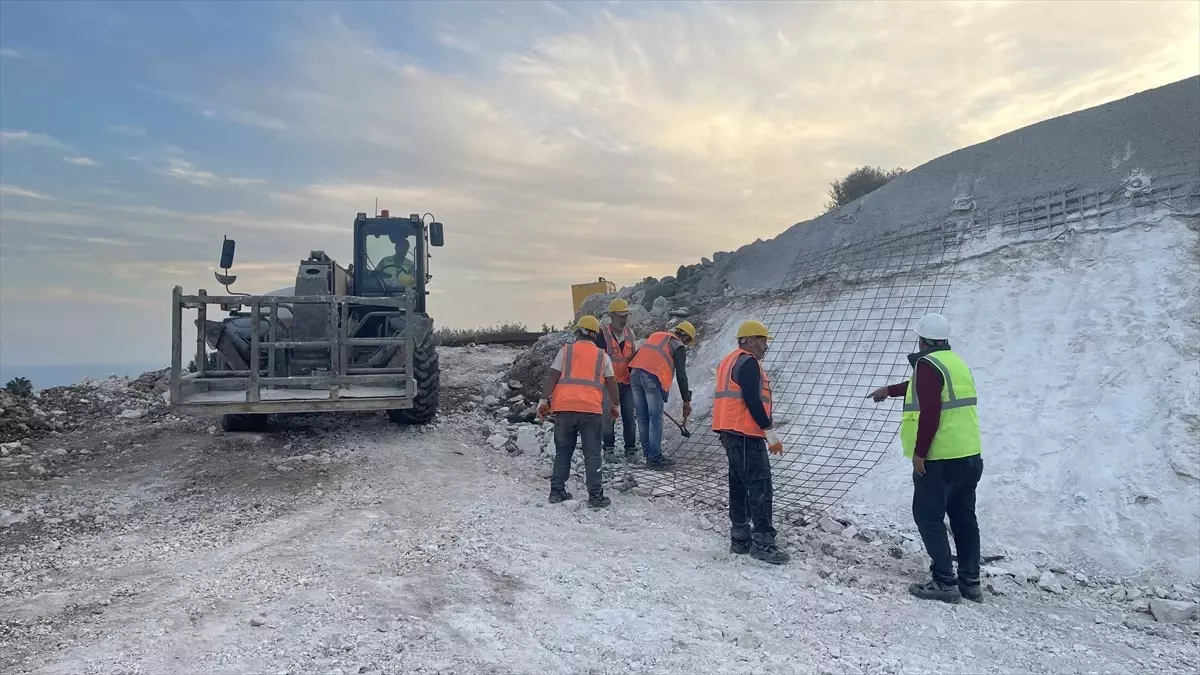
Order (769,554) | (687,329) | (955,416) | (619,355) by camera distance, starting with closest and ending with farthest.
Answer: (955,416)
(769,554)
(687,329)
(619,355)

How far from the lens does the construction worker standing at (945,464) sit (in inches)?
184

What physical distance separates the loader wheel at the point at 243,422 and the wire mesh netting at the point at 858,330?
15.0 feet

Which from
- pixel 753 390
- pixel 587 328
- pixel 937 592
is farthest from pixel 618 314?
pixel 937 592

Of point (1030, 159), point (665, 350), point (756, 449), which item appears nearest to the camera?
point (756, 449)

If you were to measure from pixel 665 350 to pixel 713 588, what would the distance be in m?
3.53

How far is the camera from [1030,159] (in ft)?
32.4

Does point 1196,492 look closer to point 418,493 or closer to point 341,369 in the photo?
point 418,493

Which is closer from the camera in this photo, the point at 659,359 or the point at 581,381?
the point at 581,381

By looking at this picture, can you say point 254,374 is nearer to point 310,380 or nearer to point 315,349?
point 310,380

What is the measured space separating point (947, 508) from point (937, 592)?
52 cm

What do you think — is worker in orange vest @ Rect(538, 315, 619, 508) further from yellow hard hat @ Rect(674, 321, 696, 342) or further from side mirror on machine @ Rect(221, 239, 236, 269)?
side mirror on machine @ Rect(221, 239, 236, 269)

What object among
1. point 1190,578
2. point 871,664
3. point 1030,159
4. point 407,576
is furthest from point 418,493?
point 1030,159

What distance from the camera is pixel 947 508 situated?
4848 millimetres

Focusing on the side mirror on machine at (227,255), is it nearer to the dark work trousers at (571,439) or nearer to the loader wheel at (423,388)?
the loader wheel at (423,388)
